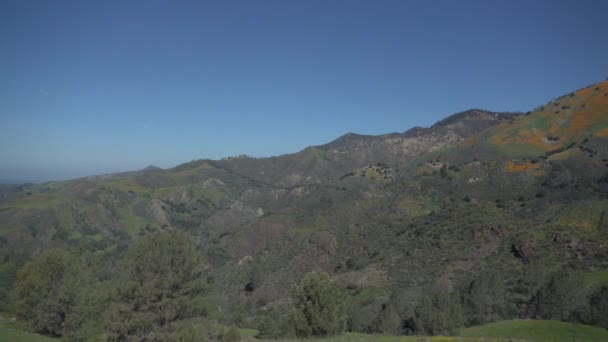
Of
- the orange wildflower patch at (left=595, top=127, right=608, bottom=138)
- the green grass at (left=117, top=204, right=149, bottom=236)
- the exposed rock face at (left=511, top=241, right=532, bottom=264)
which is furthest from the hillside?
the orange wildflower patch at (left=595, top=127, right=608, bottom=138)

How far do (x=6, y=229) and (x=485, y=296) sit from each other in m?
153

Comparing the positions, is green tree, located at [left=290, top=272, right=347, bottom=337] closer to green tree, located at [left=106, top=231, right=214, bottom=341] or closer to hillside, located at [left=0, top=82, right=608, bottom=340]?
green tree, located at [left=106, top=231, right=214, bottom=341]

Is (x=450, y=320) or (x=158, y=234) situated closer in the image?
(x=158, y=234)

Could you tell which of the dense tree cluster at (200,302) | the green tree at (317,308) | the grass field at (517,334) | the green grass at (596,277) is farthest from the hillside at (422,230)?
the green tree at (317,308)

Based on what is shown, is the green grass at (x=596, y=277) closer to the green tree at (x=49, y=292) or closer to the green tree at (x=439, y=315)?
the green tree at (x=439, y=315)

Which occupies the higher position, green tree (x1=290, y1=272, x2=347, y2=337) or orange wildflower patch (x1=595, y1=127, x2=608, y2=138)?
orange wildflower patch (x1=595, y1=127, x2=608, y2=138)

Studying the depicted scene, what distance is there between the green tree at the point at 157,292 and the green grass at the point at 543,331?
2078 cm

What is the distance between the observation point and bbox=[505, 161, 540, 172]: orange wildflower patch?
9381 cm

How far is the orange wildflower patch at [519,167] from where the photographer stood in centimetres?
9381

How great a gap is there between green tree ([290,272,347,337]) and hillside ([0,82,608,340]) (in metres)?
12.3

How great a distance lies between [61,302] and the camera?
34.9 m

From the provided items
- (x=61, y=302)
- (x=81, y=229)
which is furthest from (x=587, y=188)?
(x=81, y=229)

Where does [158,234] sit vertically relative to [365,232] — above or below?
above

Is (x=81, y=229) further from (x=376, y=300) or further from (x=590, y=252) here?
(x=590, y=252)
